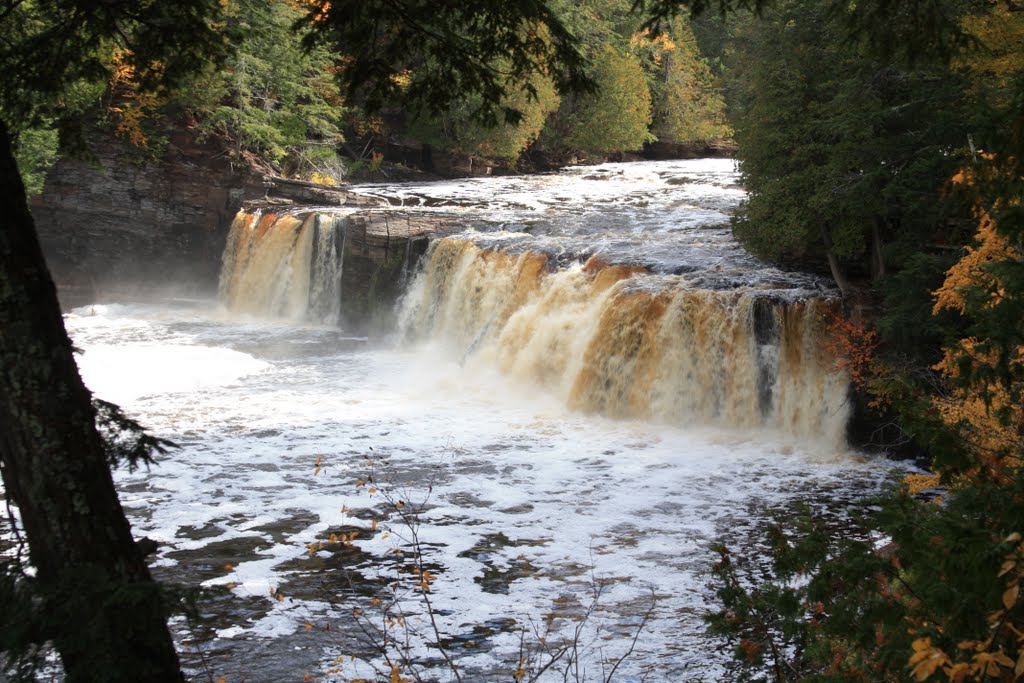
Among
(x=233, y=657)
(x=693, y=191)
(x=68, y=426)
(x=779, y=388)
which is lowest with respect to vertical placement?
(x=233, y=657)

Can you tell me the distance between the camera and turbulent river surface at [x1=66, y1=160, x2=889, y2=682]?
7.77 metres

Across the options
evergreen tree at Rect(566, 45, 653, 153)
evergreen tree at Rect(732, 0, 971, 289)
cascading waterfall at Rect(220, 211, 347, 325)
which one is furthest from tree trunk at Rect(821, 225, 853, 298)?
evergreen tree at Rect(566, 45, 653, 153)

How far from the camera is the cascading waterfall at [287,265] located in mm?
21844

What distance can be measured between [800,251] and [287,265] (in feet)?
38.5

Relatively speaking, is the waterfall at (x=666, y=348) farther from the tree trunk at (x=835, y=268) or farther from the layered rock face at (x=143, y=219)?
the layered rock face at (x=143, y=219)

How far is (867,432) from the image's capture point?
12953mm

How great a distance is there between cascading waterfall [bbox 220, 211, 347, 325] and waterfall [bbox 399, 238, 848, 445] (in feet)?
18.5

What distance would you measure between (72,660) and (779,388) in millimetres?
11414

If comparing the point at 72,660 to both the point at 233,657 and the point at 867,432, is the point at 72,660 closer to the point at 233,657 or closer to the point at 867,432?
the point at 233,657

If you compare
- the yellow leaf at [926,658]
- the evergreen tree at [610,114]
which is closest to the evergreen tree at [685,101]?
the evergreen tree at [610,114]

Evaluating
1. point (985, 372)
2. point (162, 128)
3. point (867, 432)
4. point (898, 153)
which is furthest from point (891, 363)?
point (162, 128)

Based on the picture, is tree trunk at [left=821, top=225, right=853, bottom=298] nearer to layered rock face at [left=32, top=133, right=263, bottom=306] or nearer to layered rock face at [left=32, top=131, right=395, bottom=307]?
layered rock face at [left=32, top=131, right=395, bottom=307]

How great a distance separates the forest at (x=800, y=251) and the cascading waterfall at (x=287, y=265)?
3.11m

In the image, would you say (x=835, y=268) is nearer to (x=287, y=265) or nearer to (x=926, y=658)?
(x=926, y=658)
